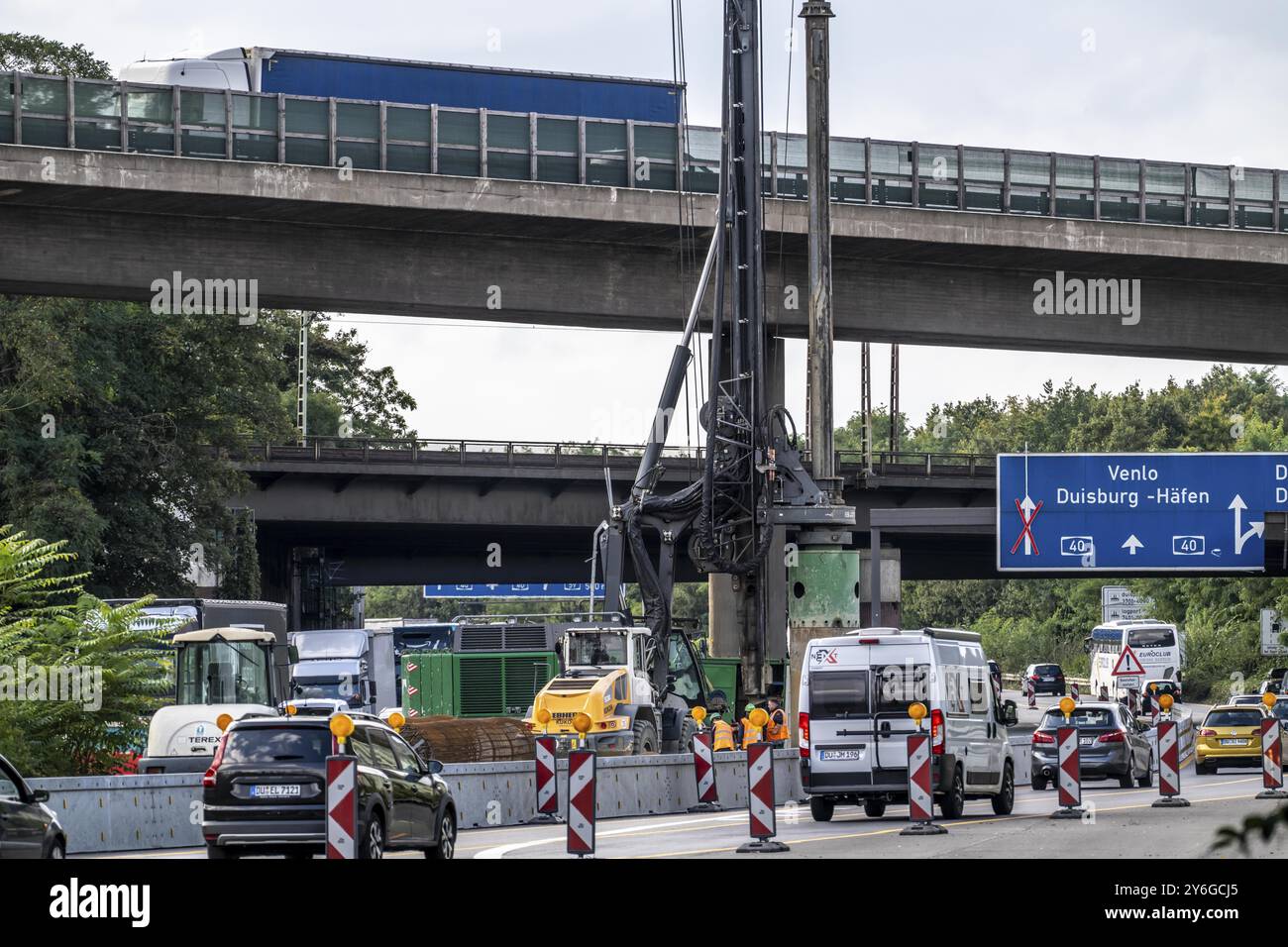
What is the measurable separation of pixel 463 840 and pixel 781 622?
24.3 m

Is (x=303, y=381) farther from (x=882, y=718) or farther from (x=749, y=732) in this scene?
(x=882, y=718)

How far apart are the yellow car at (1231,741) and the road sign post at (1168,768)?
443 inches

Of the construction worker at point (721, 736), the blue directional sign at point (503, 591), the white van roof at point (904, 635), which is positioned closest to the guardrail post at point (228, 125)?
the construction worker at point (721, 736)

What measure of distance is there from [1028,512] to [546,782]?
1947cm

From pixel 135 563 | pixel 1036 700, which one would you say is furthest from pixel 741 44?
pixel 1036 700

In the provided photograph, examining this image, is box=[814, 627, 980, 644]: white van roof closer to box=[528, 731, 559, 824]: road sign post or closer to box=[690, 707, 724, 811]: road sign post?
box=[690, 707, 724, 811]: road sign post

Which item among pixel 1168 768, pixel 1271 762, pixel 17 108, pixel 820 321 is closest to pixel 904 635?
pixel 1168 768

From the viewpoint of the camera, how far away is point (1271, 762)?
29484 mm

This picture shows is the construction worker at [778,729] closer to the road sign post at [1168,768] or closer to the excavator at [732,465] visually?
the excavator at [732,465]

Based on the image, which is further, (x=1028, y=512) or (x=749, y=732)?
(x=1028, y=512)

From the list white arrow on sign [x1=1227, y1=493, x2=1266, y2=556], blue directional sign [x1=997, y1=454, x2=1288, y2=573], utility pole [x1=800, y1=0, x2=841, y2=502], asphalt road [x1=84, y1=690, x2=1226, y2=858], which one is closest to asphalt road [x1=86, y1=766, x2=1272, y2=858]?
asphalt road [x1=84, y1=690, x2=1226, y2=858]

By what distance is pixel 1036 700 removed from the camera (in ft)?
304

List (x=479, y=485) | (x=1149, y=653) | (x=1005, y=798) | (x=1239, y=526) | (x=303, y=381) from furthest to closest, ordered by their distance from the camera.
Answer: (x=303, y=381) → (x=1149, y=653) → (x=479, y=485) → (x=1239, y=526) → (x=1005, y=798)

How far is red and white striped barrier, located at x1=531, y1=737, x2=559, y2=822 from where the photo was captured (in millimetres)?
27609
